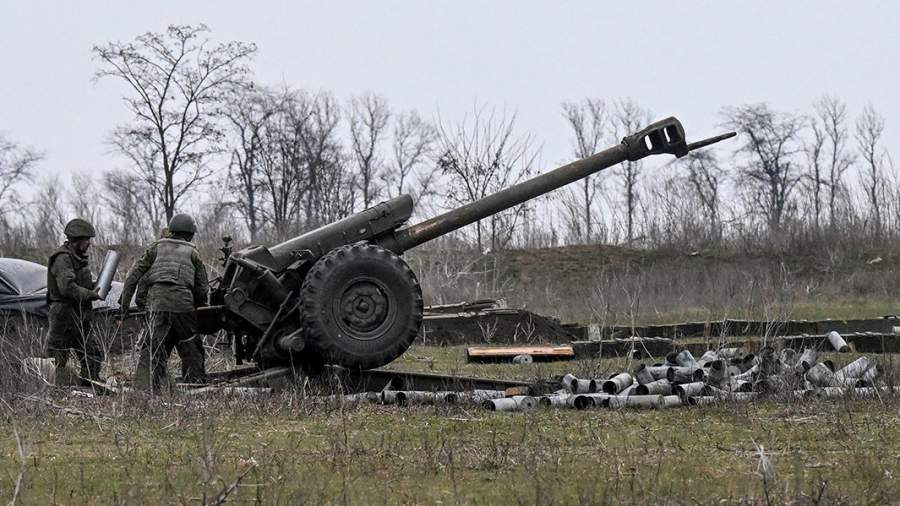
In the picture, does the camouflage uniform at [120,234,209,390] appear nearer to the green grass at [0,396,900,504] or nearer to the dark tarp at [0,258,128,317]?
the green grass at [0,396,900,504]

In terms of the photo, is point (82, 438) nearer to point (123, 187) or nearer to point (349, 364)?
point (349, 364)

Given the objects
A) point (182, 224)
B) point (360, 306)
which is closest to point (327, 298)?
point (360, 306)

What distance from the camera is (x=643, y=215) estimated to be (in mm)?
42781

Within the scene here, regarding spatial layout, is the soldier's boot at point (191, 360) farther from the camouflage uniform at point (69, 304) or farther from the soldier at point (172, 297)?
the camouflage uniform at point (69, 304)

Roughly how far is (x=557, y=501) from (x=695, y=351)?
1141 centimetres

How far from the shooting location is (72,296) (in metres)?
12.5

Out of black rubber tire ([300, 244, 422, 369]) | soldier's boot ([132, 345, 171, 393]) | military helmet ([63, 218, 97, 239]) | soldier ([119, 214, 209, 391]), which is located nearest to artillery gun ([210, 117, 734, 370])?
black rubber tire ([300, 244, 422, 369])

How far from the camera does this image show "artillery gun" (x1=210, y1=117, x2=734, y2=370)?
11.3 meters

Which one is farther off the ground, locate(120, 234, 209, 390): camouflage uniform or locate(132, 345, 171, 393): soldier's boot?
locate(120, 234, 209, 390): camouflage uniform

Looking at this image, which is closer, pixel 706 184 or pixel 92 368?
pixel 92 368

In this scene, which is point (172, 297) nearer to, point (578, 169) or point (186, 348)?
point (186, 348)

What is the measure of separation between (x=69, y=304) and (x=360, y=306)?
3.40m

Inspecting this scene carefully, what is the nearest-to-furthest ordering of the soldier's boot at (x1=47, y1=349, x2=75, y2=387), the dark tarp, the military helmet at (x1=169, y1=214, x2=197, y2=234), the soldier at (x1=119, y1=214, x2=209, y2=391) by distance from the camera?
1. the soldier's boot at (x1=47, y1=349, x2=75, y2=387)
2. the soldier at (x1=119, y1=214, x2=209, y2=391)
3. the military helmet at (x1=169, y1=214, x2=197, y2=234)
4. the dark tarp

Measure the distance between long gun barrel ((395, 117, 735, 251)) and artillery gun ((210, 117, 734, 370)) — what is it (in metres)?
0.69
